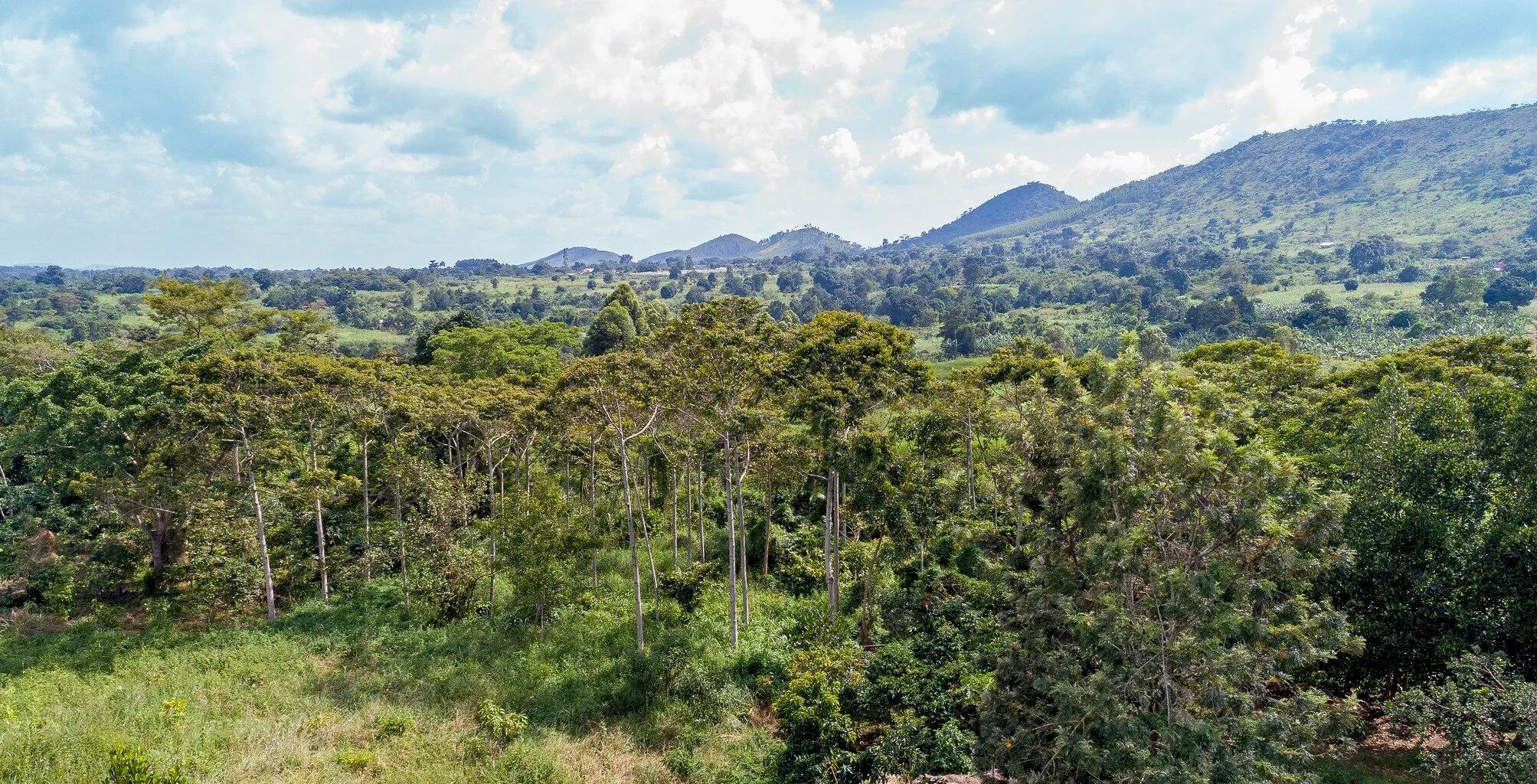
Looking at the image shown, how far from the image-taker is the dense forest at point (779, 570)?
10.2 metres

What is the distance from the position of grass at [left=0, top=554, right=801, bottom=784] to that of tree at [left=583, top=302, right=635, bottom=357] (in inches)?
1406

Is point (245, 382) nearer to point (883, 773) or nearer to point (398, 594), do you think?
point (398, 594)

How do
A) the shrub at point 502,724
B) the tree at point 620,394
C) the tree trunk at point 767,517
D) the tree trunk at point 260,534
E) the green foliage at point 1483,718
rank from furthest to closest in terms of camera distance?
the tree trunk at point 767,517, the tree trunk at point 260,534, the tree at point 620,394, the shrub at point 502,724, the green foliage at point 1483,718

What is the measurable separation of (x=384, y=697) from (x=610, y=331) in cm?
4155

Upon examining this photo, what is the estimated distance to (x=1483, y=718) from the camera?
34.9ft

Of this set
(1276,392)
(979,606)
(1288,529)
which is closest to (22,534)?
(979,606)

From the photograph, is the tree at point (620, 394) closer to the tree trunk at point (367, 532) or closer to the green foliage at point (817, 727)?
the green foliage at point (817, 727)

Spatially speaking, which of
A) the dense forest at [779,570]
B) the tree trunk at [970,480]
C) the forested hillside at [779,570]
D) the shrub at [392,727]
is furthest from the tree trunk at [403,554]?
the tree trunk at [970,480]

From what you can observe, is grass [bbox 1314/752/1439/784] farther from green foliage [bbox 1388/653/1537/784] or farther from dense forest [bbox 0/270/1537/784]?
green foliage [bbox 1388/653/1537/784]

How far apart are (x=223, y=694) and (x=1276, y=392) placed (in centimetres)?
3868

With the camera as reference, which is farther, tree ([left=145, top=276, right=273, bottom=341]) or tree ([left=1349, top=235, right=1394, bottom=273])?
tree ([left=1349, top=235, right=1394, bottom=273])

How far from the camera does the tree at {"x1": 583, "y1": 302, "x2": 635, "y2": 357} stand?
56.4 meters

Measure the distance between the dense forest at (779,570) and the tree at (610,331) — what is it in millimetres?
25099

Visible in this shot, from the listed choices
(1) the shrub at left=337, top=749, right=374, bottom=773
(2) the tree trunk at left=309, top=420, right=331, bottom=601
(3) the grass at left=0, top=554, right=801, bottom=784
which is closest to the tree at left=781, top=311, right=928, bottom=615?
(3) the grass at left=0, top=554, right=801, bottom=784
